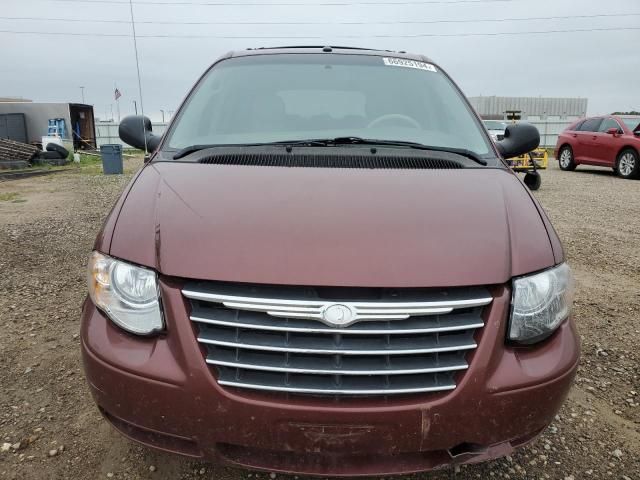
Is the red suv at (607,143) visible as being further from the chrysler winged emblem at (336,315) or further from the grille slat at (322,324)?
the chrysler winged emblem at (336,315)

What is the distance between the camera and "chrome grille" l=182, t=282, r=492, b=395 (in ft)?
4.75

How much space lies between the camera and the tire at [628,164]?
12.3 meters

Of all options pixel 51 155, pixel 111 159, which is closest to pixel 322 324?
pixel 111 159

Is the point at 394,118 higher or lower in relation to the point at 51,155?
higher

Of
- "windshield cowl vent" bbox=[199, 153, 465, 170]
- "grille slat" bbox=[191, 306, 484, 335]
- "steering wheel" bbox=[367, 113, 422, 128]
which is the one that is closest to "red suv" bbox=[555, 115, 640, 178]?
"steering wheel" bbox=[367, 113, 422, 128]

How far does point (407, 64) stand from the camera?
9.71 ft

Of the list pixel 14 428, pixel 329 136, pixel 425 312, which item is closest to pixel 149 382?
pixel 425 312

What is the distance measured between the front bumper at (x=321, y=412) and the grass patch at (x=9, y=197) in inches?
360

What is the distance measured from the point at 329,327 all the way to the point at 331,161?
3.04ft

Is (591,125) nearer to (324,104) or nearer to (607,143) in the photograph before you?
(607,143)

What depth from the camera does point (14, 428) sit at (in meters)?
2.27

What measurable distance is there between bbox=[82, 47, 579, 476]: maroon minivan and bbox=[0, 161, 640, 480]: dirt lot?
61cm

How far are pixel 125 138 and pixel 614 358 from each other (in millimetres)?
3236

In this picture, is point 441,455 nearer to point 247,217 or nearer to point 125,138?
point 247,217
